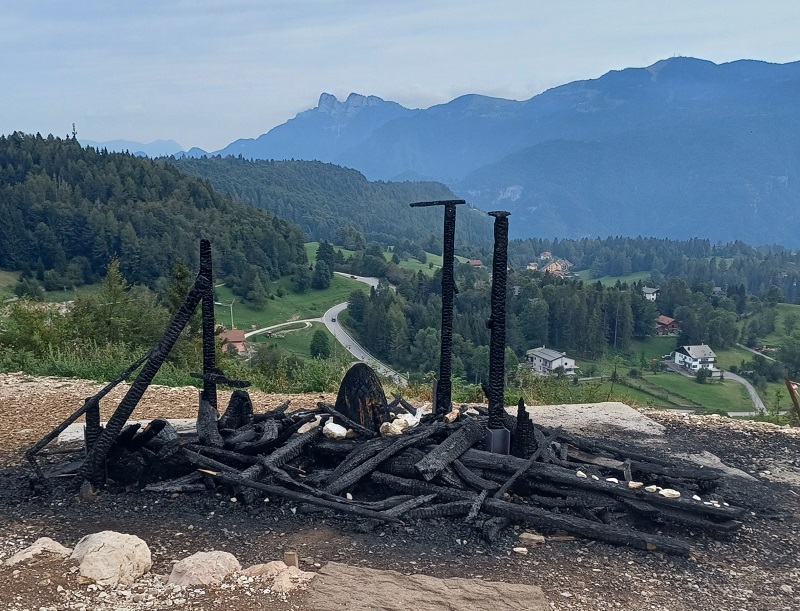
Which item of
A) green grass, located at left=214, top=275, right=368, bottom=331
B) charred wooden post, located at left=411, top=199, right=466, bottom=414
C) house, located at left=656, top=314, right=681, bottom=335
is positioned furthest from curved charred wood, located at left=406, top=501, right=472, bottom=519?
house, located at left=656, top=314, right=681, bottom=335

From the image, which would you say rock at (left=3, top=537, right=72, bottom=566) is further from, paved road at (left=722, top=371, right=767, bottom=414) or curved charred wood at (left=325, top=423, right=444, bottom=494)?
paved road at (left=722, top=371, right=767, bottom=414)

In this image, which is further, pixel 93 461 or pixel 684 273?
pixel 684 273

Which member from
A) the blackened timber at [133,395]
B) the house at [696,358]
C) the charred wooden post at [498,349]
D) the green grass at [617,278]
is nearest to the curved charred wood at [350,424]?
the charred wooden post at [498,349]

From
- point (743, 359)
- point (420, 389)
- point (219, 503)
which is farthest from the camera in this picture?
point (743, 359)

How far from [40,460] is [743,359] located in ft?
261

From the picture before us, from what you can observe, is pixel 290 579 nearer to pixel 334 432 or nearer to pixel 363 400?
pixel 334 432

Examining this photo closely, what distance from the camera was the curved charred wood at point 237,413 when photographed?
8.68m

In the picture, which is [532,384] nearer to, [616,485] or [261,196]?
[616,485]

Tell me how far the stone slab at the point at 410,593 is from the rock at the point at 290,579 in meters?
0.08

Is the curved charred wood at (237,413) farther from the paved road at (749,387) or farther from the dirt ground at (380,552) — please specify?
the paved road at (749,387)

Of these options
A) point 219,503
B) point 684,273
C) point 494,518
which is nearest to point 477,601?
point 494,518

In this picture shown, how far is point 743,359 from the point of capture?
75500 millimetres

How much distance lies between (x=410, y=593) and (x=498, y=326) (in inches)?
144

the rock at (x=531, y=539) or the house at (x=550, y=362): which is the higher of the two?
the rock at (x=531, y=539)
